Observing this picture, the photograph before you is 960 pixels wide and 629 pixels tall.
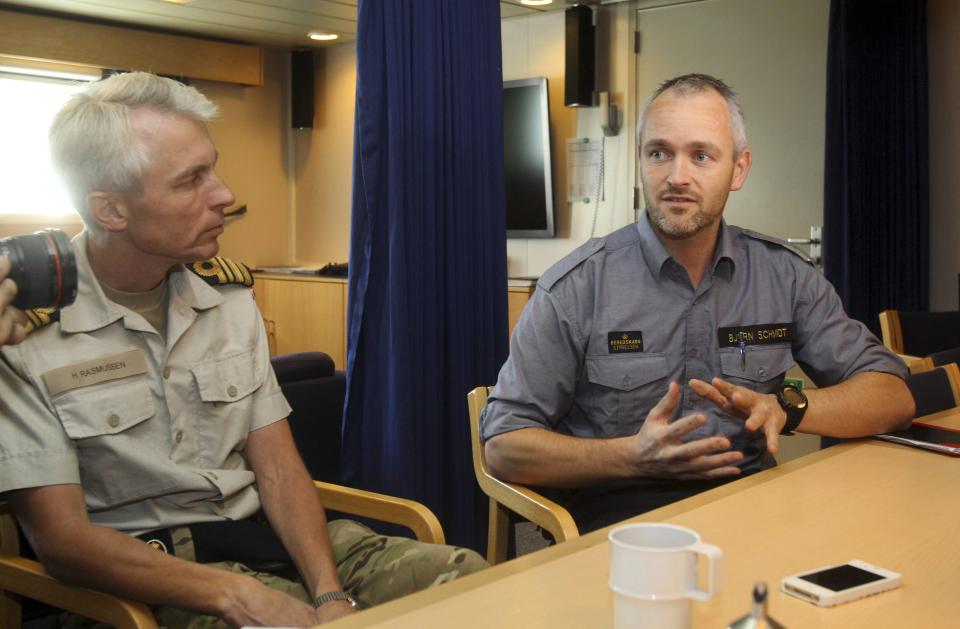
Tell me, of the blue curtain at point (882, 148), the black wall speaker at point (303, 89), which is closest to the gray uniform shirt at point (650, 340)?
the blue curtain at point (882, 148)

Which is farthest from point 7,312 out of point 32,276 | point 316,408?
point 316,408

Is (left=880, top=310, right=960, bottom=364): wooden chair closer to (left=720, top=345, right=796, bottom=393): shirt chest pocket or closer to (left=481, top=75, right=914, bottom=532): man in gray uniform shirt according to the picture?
(left=481, top=75, right=914, bottom=532): man in gray uniform shirt

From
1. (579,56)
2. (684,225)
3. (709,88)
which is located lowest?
(684,225)

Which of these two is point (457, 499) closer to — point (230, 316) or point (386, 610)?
point (230, 316)

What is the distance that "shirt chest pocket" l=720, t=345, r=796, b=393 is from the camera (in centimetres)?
200

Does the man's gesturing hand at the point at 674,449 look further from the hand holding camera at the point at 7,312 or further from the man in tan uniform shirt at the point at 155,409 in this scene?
the hand holding camera at the point at 7,312

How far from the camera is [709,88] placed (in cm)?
204

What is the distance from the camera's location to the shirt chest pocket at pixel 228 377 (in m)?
1.79

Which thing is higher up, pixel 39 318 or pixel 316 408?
pixel 39 318

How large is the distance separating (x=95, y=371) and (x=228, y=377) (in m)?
0.24

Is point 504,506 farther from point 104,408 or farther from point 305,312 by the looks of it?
point 305,312

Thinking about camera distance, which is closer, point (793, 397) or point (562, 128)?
point (793, 397)

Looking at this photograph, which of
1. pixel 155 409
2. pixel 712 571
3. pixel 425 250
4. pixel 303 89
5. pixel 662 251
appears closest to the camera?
pixel 712 571

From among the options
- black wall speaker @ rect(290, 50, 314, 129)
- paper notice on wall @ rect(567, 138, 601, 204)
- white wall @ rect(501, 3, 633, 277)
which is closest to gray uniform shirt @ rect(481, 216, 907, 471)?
white wall @ rect(501, 3, 633, 277)
